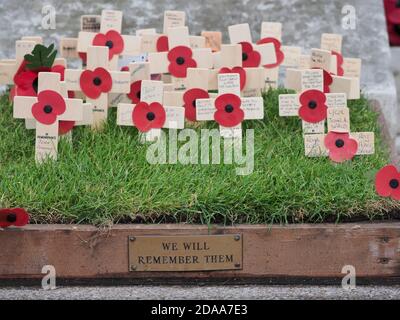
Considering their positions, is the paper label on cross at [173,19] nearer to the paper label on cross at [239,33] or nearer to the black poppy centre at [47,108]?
the paper label on cross at [239,33]

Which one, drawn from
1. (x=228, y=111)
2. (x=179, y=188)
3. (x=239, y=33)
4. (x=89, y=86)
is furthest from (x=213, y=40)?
(x=179, y=188)

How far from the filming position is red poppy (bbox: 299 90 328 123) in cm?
378

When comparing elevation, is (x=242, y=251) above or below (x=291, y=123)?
below

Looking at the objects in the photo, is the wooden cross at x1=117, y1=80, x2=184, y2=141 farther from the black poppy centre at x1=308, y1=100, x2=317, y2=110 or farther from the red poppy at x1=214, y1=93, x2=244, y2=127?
the black poppy centre at x1=308, y1=100, x2=317, y2=110

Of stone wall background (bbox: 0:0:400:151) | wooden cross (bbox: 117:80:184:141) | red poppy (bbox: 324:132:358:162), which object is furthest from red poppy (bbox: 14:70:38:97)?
red poppy (bbox: 324:132:358:162)

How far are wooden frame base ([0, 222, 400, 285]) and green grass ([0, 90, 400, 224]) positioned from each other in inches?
2.0

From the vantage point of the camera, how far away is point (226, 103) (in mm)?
3750

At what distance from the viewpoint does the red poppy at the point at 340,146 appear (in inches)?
144

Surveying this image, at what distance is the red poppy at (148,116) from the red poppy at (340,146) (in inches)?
26.1

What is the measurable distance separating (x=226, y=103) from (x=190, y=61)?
1.02 ft

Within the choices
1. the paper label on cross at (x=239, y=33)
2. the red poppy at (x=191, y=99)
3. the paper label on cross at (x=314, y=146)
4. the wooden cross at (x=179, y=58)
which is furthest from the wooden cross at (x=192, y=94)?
the paper label on cross at (x=314, y=146)

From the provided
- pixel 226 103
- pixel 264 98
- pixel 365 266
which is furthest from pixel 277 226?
pixel 264 98

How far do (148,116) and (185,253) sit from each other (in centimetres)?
70

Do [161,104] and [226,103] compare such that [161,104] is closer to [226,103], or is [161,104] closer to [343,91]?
[226,103]
